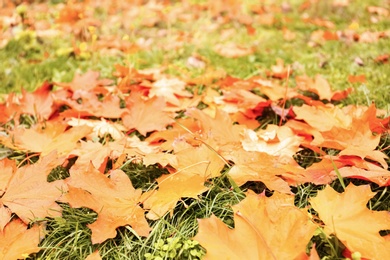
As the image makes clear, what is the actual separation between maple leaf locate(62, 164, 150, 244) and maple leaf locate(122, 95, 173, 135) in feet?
1.45

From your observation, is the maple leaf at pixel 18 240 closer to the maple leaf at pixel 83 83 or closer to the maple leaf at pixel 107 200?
the maple leaf at pixel 107 200

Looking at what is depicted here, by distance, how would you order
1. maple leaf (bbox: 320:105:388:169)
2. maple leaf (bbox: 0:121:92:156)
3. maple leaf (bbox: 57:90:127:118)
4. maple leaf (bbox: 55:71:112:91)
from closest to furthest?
maple leaf (bbox: 320:105:388:169)
maple leaf (bbox: 0:121:92:156)
maple leaf (bbox: 57:90:127:118)
maple leaf (bbox: 55:71:112:91)

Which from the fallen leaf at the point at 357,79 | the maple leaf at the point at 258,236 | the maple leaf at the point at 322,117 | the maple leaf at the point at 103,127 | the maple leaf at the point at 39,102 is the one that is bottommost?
the fallen leaf at the point at 357,79

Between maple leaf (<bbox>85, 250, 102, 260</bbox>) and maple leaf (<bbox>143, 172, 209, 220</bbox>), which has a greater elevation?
maple leaf (<bbox>143, 172, 209, 220</bbox>)

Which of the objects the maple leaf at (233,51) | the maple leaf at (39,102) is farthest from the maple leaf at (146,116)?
the maple leaf at (233,51)

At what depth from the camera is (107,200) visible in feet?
3.71

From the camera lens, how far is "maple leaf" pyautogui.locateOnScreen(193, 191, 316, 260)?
35.1 inches

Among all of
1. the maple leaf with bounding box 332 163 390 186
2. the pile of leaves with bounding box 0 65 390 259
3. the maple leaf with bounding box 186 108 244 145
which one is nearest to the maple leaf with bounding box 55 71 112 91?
the pile of leaves with bounding box 0 65 390 259

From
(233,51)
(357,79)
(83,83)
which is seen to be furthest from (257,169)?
(233,51)

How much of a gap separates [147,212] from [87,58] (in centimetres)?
184

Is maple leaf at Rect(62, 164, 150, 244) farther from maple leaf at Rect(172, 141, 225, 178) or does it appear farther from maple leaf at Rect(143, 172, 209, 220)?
maple leaf at Rect(172, 141, 225, 178)

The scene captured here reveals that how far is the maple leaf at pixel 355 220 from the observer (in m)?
0.92

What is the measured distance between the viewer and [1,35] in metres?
3.30

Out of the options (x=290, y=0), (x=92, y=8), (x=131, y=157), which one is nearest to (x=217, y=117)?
(x=131, y=157)
